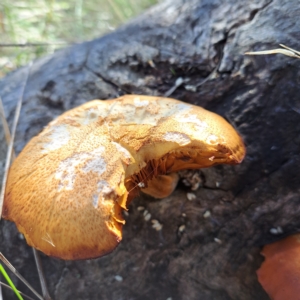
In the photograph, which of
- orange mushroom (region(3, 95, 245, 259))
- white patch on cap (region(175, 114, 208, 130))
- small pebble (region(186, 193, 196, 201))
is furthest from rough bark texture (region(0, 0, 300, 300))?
white patch on cap (region(175, 114, 208, 130))

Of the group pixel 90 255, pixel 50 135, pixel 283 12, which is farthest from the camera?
pixel 283 12

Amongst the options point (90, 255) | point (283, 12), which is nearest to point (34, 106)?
point (90, 255)

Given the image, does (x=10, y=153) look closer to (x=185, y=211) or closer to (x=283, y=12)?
(x=185, y=211)

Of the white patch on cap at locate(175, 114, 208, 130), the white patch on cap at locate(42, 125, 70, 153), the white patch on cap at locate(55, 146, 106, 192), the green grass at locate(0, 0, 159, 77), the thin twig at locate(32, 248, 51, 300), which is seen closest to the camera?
the white patch on cap at locate(55, 146, 106, 192)

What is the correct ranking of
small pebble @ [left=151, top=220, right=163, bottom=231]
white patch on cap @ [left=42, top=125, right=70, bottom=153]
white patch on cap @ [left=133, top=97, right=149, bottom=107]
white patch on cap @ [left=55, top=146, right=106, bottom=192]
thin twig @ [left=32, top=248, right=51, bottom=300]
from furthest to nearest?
small pebble @ [left=151, top=220, right=163, bottom=231] < thin twig @ [left=32, top=248, right=51, bottom=300] < white patch on cap @ [left=133, top=97, right=149, bottom=107] < white patch on cap @ [left=42, top=125, right=70, bottom=153] < white patch on cap @ [left=55, top=146, right=106, bottom=192]

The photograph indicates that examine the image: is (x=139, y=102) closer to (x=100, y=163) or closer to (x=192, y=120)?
(x=192, y=120)

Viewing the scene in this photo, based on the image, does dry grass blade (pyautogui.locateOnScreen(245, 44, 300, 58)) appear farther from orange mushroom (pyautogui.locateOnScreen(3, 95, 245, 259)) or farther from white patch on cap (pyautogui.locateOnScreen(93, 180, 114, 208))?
white patch on cap (pyautogui.locateOnScreen(93, 180, 114, 208))

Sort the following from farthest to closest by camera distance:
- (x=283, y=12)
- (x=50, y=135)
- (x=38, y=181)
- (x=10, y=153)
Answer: (x=10, y=153), (x=283, y=12), (x=50, y=135), (x=38, y=181)

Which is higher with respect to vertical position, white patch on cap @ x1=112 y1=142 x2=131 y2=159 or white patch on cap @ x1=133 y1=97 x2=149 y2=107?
white patch on cap @ x1=133 y1=97 x2=149 y2=107
